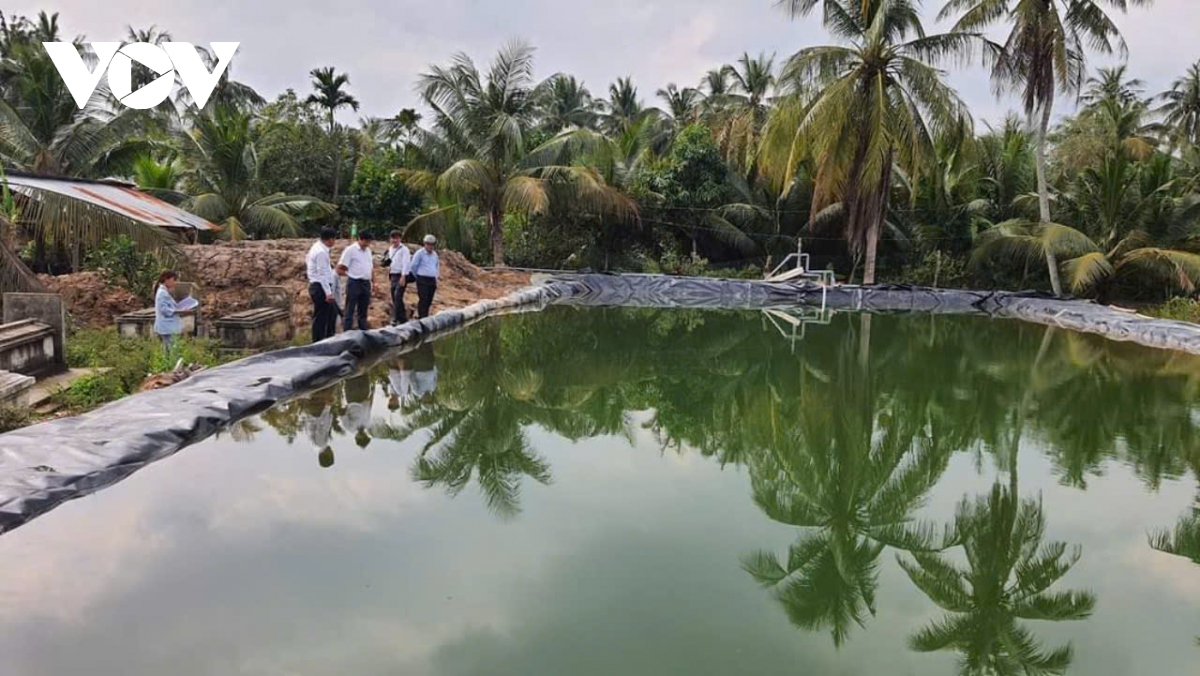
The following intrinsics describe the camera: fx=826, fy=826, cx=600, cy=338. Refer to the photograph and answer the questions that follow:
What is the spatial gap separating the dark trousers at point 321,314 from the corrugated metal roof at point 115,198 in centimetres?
182

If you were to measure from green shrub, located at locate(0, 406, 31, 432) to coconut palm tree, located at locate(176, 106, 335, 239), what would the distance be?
1061 centimetres

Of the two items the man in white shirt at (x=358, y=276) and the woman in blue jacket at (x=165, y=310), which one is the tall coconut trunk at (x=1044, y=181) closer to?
the man in white shirt at (x=358, y=276)

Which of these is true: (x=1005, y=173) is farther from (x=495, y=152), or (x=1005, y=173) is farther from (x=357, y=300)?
(x=357, y=300)

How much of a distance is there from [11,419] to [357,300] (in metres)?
3.58

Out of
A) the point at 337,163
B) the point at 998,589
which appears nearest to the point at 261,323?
the point at 998,589

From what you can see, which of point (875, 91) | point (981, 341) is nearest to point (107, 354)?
point (981, 341)

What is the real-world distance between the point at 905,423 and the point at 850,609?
3211 mm

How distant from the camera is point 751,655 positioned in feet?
8.66

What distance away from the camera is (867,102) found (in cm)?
1523

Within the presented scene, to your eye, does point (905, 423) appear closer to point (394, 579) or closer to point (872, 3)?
point (394, 579)

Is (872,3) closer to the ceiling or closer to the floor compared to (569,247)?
closer to the ceiling

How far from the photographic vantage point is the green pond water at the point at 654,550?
2.67m

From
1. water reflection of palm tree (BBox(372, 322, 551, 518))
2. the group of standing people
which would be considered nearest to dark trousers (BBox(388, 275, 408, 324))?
the group of standing people

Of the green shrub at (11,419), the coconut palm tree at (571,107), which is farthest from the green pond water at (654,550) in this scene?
the coconut palm tree at (571,107)
